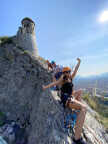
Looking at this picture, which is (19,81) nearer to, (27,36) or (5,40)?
(5,40)

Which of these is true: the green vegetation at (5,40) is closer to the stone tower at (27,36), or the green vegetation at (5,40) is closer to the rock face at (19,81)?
the rock face at (19,81)

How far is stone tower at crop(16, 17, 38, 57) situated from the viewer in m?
13.4

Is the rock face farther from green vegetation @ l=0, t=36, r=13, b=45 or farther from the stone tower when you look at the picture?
the stone tower

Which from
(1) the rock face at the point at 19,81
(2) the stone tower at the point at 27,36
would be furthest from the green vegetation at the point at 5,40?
(2) the stone tower at the point at 27,36

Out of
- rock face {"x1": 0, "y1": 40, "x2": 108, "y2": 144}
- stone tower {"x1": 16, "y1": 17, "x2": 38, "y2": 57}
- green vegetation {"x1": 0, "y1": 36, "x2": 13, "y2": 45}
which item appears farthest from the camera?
stone tower {"x1": 16, "y1": 17, "x2": 38, "y2": 57}

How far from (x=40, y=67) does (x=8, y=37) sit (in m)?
8.51

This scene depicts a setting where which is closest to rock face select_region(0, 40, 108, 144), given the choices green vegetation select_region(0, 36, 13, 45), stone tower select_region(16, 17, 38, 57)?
green vegetation select_region(0, 36, 13, 45)

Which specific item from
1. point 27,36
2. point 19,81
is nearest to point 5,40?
point 27,36

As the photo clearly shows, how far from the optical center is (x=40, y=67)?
35.7ft

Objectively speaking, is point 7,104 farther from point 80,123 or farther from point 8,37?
point 8,37

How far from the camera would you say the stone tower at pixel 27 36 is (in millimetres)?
13414

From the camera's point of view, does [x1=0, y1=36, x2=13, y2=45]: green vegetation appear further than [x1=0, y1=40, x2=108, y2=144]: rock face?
Yes

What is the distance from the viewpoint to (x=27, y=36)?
13.9 meters

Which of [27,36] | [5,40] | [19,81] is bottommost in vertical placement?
[19,81]
